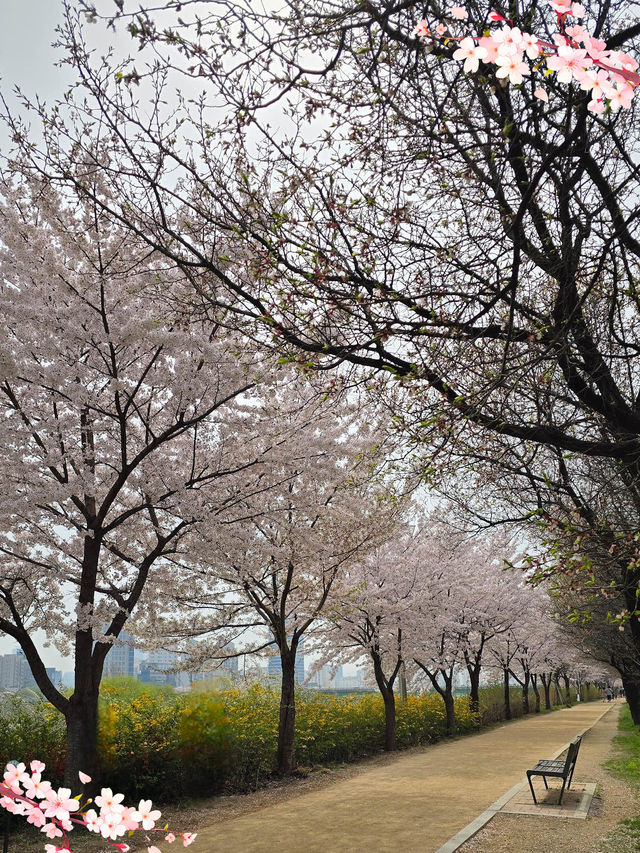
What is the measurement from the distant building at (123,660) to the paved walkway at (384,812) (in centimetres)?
359

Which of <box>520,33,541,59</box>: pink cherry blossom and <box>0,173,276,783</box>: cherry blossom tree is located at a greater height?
<box>0,173,276,783</box>: cherry blossom tree

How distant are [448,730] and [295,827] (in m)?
15.6

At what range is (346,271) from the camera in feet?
13.3

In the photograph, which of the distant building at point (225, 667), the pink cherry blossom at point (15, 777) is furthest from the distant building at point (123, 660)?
the pink cherry blossom at point (15, 777)

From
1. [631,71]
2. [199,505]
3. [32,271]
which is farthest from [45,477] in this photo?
[631,71]

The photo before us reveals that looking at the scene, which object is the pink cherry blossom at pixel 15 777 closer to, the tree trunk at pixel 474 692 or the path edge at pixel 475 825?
the path edge at pixel 475 825

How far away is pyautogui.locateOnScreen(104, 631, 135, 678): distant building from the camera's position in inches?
443

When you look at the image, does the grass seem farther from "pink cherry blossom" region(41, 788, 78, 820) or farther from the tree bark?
"pink cherry blossom" region(41, 788, 78, 820)

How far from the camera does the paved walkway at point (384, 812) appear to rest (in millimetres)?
7414

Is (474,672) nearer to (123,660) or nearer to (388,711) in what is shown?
(388,711)

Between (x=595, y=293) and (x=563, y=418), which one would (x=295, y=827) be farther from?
(x=595, y=293)

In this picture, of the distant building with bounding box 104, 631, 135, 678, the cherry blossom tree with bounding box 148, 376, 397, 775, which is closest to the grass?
the cherry blossom tree with bounding box 148, 376, 397, 775

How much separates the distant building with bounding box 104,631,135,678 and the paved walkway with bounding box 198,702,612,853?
141 inches

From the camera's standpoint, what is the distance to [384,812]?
9.19m
